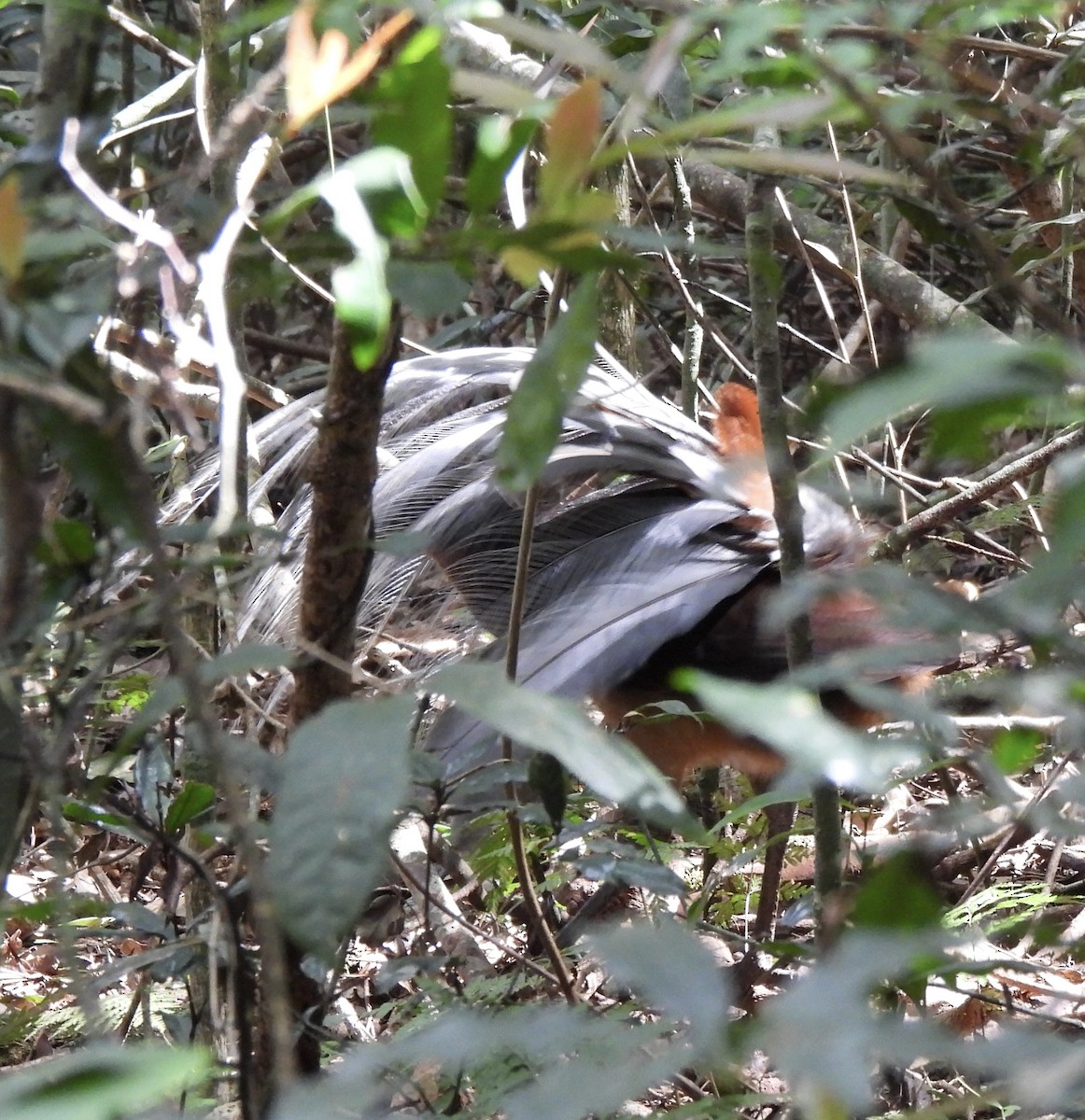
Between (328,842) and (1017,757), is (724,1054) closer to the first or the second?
(328,842)

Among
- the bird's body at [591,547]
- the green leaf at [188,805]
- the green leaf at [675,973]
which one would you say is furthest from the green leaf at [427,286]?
the bird's body at [591,547]

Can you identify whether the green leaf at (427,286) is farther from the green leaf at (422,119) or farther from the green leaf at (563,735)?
the green leaf at (563,735)

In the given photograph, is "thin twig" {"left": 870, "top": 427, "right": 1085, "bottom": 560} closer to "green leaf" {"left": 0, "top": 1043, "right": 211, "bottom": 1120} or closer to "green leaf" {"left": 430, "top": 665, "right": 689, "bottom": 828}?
"green leaf" {"left": 430, "top": 665, "right": 689, "bottom": 828}

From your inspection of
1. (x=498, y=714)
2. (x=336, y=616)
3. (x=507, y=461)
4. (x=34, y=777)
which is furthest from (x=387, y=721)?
(x=336, y=616)

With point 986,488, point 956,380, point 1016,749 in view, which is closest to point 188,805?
point 1016,749

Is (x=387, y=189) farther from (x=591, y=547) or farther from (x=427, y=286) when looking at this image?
(x=591, y=547)

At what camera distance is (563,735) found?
20.3 inches

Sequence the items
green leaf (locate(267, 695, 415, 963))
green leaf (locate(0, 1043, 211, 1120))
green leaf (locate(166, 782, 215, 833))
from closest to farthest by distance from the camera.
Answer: green leaf (locate(0, 1043, 211, 1120)) → green leaf (locate(267, 695, 415, 963)) → green leaf (locate(166, 782, 215, 833))

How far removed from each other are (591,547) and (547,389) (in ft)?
3.98

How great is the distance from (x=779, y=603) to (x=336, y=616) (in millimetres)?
511

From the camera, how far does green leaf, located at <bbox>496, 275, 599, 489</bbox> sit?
0.58 meters

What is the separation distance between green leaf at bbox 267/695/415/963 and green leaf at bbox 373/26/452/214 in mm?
247

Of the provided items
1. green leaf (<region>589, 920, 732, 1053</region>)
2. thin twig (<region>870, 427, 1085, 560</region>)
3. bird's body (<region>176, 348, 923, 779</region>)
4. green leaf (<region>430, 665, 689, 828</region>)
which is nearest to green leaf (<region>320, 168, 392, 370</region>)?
green leaf (<region>430, 665, 689, 828</region>)

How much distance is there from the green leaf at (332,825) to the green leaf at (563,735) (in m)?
0.04
